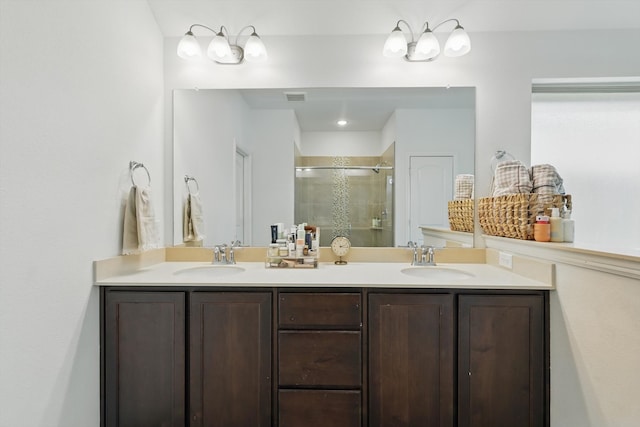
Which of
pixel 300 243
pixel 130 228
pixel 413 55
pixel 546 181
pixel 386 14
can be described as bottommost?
pixel 300 243

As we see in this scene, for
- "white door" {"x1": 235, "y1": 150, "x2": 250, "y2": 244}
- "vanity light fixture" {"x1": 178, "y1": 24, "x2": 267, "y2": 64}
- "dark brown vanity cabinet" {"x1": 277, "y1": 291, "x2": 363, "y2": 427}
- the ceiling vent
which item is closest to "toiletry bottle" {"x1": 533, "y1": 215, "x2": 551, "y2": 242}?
"dark brown vanity cabinet" {"x1": 277, "y1": 291, "x2": 363, "y2": 427}

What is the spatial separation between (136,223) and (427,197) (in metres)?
1.79

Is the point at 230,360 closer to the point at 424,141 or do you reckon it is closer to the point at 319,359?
the point at 319,359

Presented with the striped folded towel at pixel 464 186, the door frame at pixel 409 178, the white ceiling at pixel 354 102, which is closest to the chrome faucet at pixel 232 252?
the white ceiling at pixel 354 102

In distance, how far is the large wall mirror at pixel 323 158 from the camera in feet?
6.77

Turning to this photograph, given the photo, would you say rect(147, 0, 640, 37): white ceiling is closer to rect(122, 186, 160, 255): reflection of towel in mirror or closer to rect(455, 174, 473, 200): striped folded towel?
rect(455, 174, 473, 200): striped folded towel

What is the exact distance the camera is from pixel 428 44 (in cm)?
186

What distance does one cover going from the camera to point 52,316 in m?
1.23

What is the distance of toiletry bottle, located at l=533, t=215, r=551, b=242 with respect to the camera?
59.2 inches

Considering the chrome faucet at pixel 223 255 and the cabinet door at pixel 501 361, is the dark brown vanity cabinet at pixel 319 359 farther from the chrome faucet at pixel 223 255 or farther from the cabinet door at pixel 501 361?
the chrome faucet at pixel 223 255

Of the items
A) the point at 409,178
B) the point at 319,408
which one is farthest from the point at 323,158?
the point at 319,408

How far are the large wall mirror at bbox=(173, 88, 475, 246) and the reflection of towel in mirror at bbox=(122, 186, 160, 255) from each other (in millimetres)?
419

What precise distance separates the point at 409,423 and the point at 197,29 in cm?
260

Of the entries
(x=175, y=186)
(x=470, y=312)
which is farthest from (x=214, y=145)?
(x=470, y=312)
